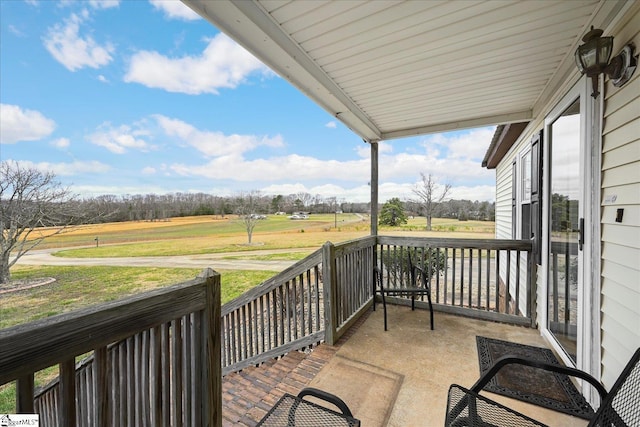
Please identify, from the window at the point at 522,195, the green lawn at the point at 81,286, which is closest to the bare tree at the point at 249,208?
the green lawn at the point at 81,286

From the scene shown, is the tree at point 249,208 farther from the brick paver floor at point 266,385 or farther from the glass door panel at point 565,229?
the glass door panel at point 565,229

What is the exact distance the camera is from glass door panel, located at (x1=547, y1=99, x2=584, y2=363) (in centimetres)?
206

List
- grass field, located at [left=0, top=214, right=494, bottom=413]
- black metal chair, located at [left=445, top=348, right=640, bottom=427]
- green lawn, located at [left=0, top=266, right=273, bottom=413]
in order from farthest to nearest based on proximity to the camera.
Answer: grass field, located at [left=0, top=214, right=494, bottom=413] < green lawn, located at [left=0, top=266, right=273, bottom=413] < black metal chair, located at [left=445, top=348, right=640, bottom=427]

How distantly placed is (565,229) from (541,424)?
1829mm

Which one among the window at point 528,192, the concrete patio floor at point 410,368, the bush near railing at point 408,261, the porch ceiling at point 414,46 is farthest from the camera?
the bush near railing at point 408,261

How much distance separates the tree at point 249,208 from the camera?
12.3 metres

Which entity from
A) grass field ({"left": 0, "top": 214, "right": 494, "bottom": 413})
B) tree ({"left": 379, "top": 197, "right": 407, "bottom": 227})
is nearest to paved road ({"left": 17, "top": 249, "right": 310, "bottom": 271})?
grass field ({"left": 0, "top": 214, "right": 494, "bottom": 413})

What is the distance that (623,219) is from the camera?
57.2 inches

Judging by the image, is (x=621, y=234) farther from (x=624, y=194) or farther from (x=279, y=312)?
(x=279, y=312)

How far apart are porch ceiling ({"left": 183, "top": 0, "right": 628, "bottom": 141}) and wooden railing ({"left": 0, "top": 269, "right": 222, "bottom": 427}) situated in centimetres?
147

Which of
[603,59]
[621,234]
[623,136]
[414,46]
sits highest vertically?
[414,46]

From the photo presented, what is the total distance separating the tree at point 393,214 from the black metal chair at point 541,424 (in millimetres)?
5788

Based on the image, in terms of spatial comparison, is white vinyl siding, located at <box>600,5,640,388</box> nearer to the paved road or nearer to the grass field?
the grass field

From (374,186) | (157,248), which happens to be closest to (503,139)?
(374,186)
